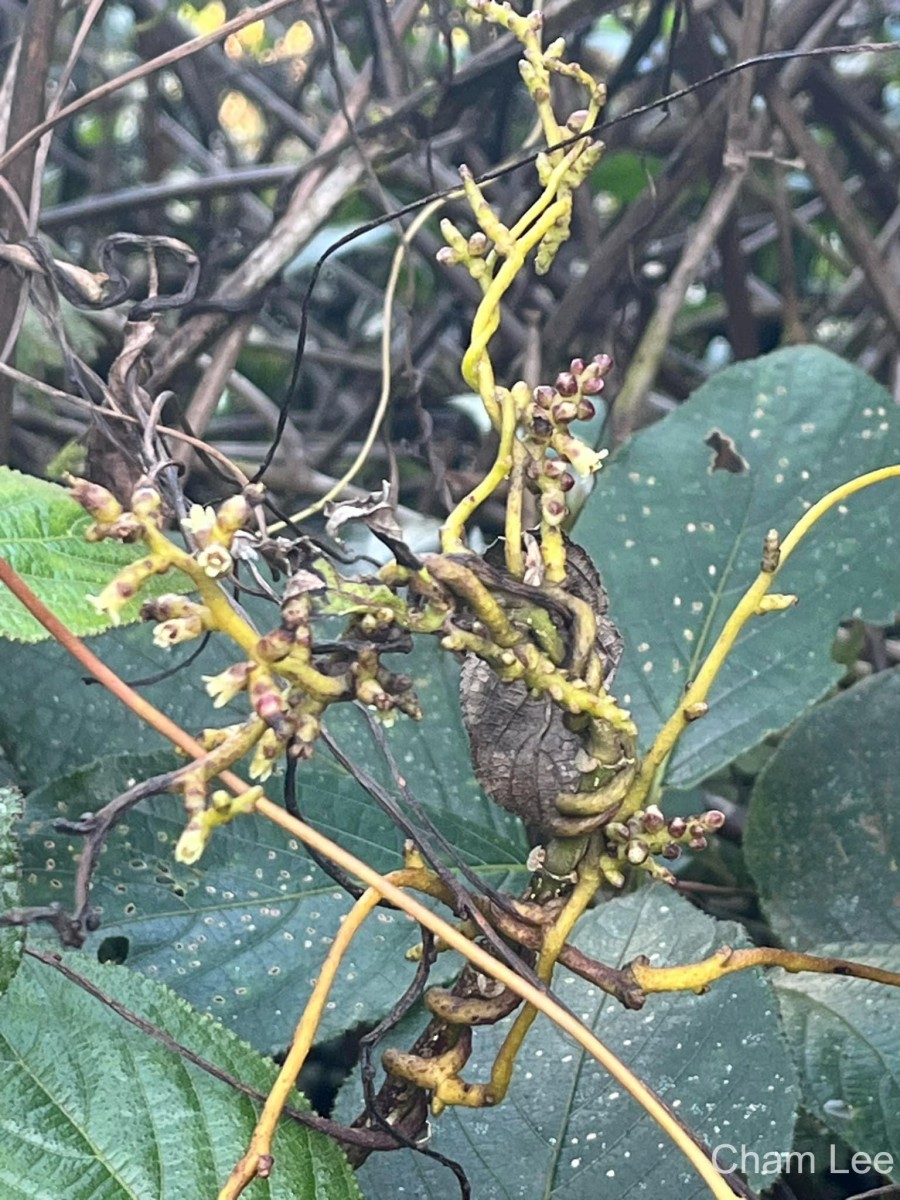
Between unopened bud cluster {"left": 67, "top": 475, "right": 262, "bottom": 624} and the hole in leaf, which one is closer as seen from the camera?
unopened bud cluster {"left": 67, "top": 475, "right": 262, "bottom": 624}

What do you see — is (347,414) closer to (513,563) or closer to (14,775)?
(14,775)

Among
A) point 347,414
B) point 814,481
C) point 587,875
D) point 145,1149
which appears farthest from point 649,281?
point 145,1149

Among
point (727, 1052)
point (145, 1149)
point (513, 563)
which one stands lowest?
point (727, 1052)

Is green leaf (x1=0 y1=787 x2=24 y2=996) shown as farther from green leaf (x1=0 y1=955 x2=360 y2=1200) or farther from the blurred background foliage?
the blurred background foliage

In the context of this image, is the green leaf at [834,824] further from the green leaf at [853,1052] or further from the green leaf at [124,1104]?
the green leaf at [124,1104]

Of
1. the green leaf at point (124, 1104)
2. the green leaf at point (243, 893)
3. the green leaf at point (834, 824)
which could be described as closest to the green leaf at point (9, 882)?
the green leaf at point (124, 1104)

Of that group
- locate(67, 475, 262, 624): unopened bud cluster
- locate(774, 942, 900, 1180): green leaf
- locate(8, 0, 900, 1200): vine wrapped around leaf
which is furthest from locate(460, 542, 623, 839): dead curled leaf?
locate(774, 942, 900, 1180): green leaf
